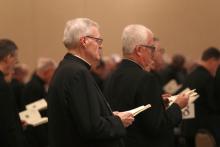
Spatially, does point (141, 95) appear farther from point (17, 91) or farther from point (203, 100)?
point (17, 91)

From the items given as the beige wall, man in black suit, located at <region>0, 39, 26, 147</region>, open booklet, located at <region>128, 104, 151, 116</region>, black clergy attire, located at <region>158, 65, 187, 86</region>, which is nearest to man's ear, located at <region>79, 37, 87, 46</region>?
open booklet, located at <region>128, 104, 151, 116</region>

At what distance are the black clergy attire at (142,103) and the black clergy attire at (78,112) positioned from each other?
1.64 feet

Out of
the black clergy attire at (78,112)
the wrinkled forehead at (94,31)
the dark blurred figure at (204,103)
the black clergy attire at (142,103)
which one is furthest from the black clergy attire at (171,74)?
the black clergy attire at (78,112)

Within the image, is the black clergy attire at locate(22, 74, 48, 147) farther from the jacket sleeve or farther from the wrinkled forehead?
the wrinkled forehead

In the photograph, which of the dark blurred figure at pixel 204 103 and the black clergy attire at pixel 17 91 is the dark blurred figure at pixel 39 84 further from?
the dark blurred figure at pixel 204 103

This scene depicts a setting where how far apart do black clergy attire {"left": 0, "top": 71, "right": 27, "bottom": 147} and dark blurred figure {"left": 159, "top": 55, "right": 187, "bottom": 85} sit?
499 cm

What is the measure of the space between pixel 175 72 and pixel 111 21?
201 centimetres

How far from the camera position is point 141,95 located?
368 centimetres

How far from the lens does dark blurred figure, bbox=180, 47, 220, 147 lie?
6262 mm

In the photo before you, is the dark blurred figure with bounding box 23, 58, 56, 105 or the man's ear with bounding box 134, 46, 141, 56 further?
the dark blurred figure with bounding box 23, 58, 56, 105

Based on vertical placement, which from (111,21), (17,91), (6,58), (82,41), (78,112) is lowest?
(17,91)

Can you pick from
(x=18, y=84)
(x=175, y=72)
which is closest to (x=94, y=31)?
(x=18, y=84)

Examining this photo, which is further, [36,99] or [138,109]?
[36,99]

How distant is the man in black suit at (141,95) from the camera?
365 centimetres
